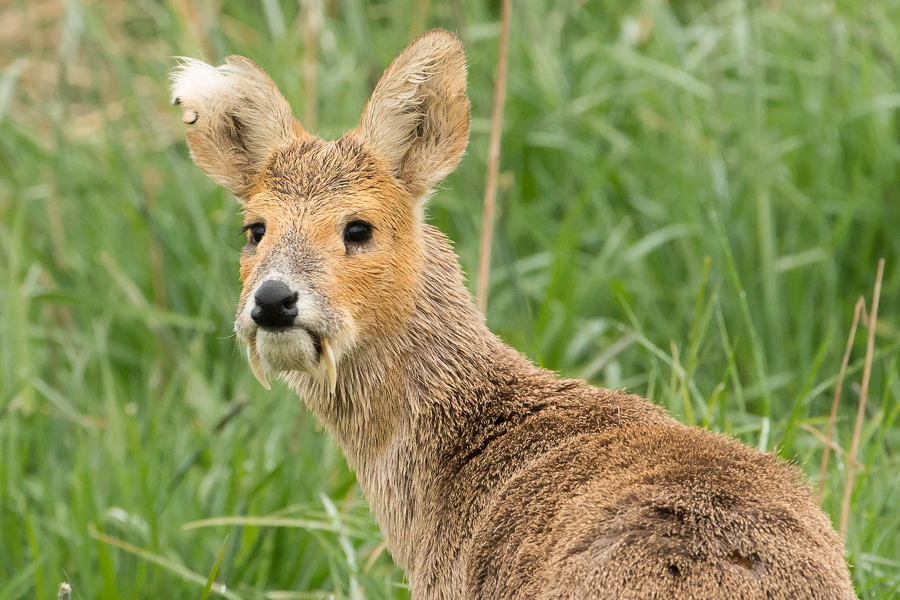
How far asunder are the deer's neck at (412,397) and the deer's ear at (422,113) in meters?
0.29

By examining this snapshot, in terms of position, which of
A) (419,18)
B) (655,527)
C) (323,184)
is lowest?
(655,527)

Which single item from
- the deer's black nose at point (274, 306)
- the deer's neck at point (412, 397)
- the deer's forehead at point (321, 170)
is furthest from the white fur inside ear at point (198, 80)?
the deer's black nose at point (274, 306)

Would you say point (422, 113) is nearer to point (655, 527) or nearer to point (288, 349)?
point (288, 349)

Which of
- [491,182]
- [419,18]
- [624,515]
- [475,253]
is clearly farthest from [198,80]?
[419,18]

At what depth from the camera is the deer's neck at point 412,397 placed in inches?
136

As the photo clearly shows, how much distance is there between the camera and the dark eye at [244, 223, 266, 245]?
11.2 feet

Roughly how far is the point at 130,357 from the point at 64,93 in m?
1.41

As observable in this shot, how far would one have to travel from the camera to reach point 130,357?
20.4ft

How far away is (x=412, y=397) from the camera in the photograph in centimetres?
349

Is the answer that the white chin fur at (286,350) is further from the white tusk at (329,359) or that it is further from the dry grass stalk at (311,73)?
the dry grass stalk at (311,73)

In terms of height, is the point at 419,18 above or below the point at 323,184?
below

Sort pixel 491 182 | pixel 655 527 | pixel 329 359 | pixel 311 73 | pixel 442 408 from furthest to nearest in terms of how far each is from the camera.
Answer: pixel 311 73 < pixel 491 182 < pixel 442 408 < pixel 329 359 < pixel 655 527

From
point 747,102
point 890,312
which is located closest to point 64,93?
point 747,102

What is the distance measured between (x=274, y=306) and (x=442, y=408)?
70cm
